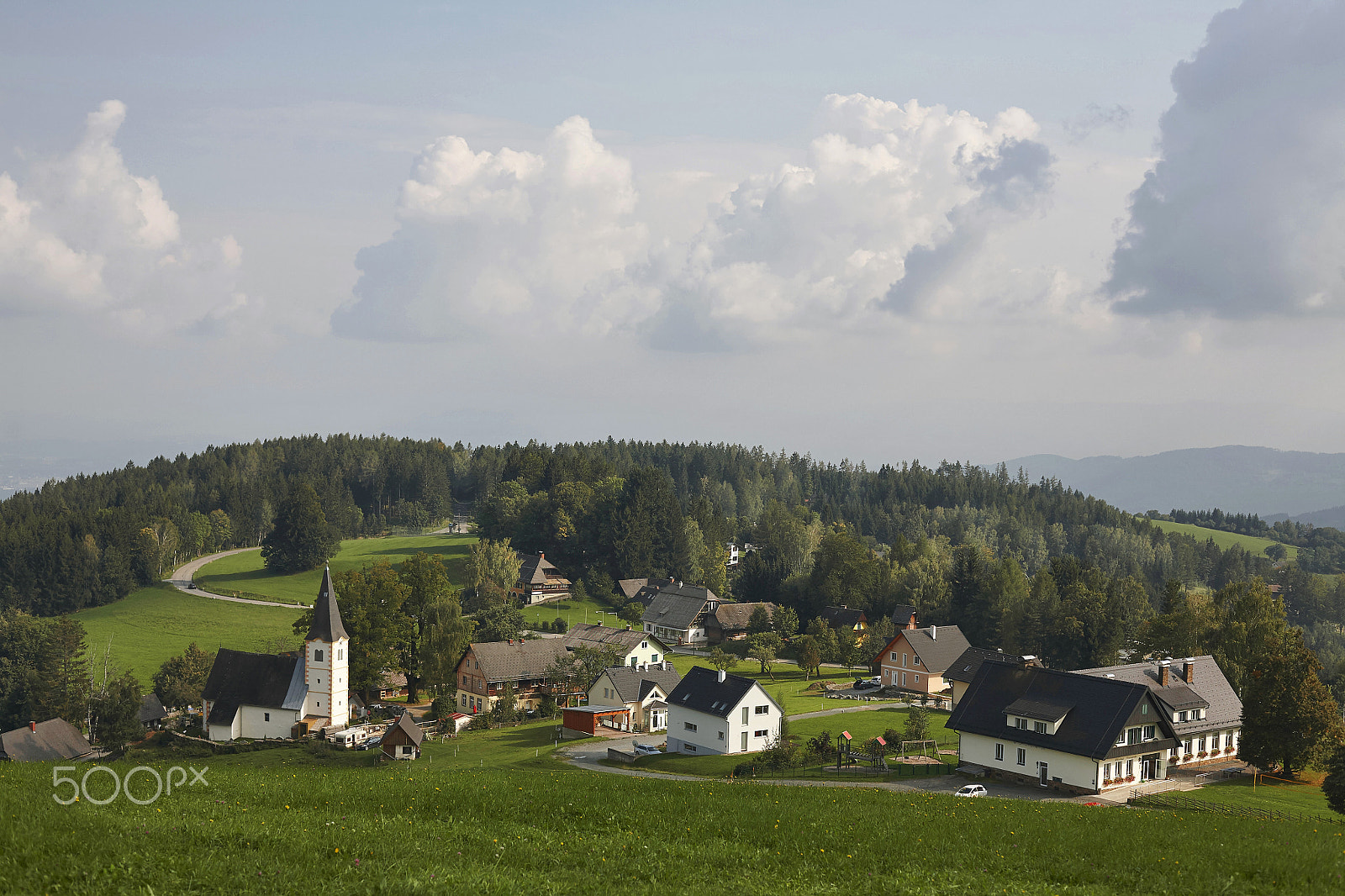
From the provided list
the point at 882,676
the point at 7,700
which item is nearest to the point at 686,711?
the point at 882,676

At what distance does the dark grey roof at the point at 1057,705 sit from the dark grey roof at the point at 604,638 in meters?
37.6

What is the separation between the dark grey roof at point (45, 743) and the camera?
5422 cm

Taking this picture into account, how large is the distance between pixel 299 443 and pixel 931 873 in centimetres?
19382

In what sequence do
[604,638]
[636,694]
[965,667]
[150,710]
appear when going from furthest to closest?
[604,638], [965,667], [150,710], [636,694]

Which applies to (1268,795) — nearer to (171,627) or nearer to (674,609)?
(674,609)

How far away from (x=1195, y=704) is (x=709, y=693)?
27.8 m

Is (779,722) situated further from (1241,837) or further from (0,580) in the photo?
(0,580)

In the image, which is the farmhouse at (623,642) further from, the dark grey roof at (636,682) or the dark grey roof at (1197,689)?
the dark grey roof at (1197,689)

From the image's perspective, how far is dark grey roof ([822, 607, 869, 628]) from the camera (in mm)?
96750

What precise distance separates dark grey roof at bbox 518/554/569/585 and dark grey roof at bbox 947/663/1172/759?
78644mm

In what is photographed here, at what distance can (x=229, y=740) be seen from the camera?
64250 mm

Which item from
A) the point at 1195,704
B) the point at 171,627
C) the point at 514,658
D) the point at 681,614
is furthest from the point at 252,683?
the point at 1195,704

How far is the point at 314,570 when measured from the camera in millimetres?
127938

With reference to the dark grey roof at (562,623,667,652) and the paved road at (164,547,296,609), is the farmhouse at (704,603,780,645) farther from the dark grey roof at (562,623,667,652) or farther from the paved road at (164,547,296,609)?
the paved road at (164,547,296,609)
